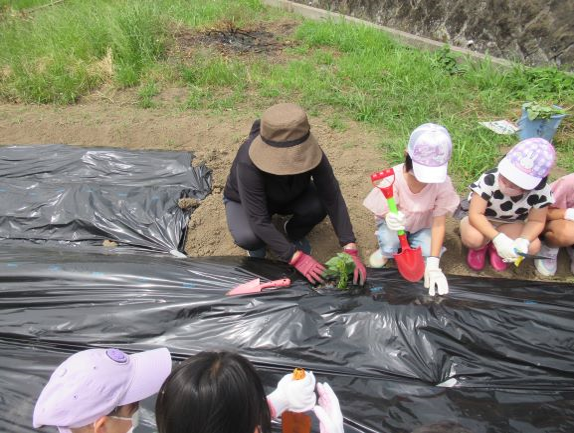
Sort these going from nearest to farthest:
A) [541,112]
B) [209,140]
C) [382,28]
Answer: [541,112] → [209,140] → [382,28]

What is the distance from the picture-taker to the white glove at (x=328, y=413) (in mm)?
1034

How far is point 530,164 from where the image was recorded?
1.75 meters

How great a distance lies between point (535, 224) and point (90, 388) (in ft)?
6.32

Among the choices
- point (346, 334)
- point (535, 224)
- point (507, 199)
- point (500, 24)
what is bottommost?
point (346, 334)

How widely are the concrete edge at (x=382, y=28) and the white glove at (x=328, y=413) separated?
11.7ft

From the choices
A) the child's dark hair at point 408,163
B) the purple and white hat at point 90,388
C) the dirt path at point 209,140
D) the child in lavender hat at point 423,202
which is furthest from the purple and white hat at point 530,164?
the purple and white hat at point 90,388

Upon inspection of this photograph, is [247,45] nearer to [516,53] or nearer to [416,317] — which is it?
[516,53]

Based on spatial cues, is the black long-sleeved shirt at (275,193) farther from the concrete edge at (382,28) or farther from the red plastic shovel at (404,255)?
the concrete edge at (382,28)

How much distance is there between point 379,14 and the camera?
5.01 metres

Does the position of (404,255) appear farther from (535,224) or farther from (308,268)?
(535,224)

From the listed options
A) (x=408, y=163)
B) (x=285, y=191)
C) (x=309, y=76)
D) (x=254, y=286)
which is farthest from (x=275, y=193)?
(x=309, y=76)

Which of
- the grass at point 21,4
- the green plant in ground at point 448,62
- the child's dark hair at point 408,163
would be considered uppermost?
the grass at point 21,4

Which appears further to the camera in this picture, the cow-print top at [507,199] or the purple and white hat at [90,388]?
the cow-print top at [507,199]

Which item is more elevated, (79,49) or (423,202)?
(79,49)
